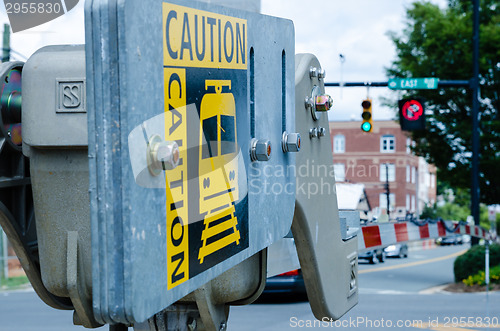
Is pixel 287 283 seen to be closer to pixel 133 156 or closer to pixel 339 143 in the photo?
pixel 133 156

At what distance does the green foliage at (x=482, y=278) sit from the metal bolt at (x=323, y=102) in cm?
1396

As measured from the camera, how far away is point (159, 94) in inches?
58.9

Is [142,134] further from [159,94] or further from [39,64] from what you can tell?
[39,64]

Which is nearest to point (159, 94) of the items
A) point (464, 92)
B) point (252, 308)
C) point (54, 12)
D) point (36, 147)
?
point (36, 147)

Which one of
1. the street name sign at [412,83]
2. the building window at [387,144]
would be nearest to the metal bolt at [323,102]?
the street name sign at [412,83]

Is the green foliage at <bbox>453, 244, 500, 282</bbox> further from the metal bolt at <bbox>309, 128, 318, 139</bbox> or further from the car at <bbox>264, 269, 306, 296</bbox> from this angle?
the metal bolt at <bbox>309, 128, 318, 139</bbox>

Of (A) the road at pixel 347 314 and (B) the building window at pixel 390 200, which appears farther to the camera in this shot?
(B) the building window at pixel 390 200

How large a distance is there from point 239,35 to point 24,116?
0.73 meters

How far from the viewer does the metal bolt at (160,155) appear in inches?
55.9

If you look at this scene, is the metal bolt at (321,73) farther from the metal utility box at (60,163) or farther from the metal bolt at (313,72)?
the metal utility box at (60,163)

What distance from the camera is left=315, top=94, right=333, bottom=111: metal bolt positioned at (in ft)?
9.86

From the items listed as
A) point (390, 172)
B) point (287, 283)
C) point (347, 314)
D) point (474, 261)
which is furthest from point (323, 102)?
point (390, 172)

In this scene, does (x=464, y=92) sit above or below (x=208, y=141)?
above

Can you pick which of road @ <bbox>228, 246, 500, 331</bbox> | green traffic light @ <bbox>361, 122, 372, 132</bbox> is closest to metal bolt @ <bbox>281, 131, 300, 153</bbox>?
road @ <bbox>228, 246, 500, 331</bbox>
